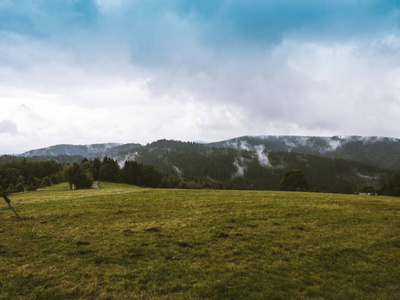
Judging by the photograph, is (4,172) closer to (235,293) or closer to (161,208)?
(161,208)

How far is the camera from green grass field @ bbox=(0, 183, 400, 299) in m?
7.52

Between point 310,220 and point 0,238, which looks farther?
point 310,220

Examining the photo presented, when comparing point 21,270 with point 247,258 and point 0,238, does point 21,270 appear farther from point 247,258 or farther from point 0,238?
point 247,258

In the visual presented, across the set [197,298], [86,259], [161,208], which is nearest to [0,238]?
[86,259]

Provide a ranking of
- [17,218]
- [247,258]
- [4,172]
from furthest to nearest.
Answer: [4,172]
[17,218]
[247,258]

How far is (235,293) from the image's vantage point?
7.28 meters

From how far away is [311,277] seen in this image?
8.27 m

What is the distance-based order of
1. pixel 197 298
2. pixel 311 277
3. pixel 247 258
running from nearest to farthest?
pixel 197 298
pixel 311 277
pixel 247 258

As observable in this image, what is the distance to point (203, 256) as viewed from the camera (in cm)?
1016

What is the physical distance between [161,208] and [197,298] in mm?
15104

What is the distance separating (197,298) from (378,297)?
6584 mm

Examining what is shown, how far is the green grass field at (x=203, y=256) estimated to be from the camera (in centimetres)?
752

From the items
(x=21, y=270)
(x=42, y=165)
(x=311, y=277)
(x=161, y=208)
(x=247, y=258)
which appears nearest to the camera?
(x=311, y=277)

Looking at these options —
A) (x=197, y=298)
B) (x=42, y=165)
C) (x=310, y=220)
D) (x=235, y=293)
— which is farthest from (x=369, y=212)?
(x=42, y=165)
